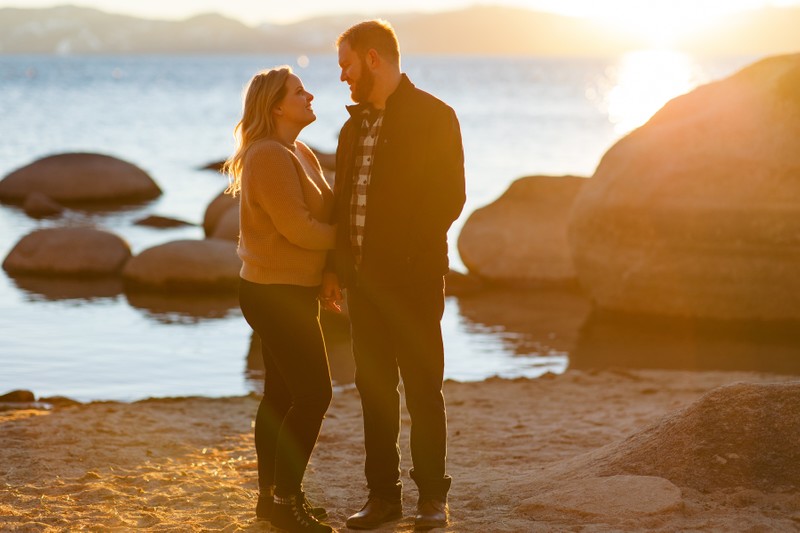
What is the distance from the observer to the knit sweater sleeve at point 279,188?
16.3 feet

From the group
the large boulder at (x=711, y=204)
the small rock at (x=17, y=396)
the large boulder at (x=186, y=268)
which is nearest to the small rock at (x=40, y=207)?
the large boulder at (x=186, y=268)

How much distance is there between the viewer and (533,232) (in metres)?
14.2

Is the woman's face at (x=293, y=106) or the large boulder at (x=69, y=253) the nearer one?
the woman's face at (x=293, y=106)

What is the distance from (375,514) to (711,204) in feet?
21.9

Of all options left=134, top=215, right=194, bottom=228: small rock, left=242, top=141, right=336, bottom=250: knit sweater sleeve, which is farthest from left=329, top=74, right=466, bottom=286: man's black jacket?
left=134, top=215, right=194, bottom=228: small rock

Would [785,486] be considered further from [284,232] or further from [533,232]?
[533,232]

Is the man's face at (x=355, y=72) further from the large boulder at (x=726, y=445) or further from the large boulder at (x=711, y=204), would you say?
the large boulder at (x=711, y=204)

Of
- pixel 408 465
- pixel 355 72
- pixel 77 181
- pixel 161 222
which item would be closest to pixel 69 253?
pixel 161 222

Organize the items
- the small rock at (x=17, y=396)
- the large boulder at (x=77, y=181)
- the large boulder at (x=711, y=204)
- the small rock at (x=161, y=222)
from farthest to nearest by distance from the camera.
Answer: the large boulder at (x=77, y=181) < the small rock at (x=161, y=222) < the large boulder at (x=711, y=204) < the small rock at (x=17, y=396)

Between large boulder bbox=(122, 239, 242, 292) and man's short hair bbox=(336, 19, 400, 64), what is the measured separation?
8.61 metres

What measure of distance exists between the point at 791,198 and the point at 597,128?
34.9 meters

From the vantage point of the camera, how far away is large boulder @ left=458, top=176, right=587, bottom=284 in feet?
46.4

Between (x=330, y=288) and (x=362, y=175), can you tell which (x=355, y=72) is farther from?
(x=330, y=288)

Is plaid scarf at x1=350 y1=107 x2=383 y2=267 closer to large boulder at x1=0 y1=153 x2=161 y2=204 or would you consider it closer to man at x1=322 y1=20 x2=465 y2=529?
man at x1=322 y1=20 x2=465 y2=529
